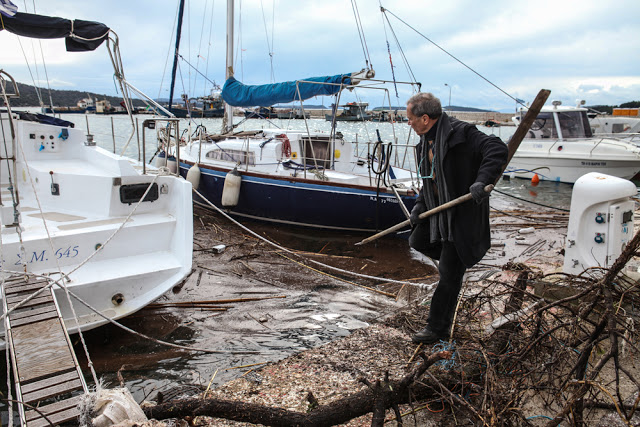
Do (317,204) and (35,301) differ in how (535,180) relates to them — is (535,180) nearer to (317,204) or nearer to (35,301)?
(317,204)

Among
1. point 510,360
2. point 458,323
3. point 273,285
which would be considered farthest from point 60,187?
point 510,360

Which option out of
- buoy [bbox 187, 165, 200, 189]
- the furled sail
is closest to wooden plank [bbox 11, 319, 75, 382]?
the furled sail

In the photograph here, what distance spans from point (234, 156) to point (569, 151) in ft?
43.8

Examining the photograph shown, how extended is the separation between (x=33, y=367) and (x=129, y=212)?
95.1 inches

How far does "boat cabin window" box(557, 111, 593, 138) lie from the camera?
17266 millimetres

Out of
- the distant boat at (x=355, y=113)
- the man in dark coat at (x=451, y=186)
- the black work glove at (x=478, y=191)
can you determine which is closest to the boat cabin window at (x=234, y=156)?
the distant boat at (x=355, y=113)

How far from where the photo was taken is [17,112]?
23.5ft

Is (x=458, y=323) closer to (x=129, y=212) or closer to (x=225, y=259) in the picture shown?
(x=129, y=212)

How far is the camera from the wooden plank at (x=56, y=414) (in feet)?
7.96

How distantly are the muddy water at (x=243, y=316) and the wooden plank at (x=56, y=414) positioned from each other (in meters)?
1.06

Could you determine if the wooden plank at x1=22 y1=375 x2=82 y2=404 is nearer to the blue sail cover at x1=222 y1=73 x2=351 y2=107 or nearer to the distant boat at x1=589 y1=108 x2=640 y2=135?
the blue sail cover at x1=222 y1=73 x2=351 y2=107

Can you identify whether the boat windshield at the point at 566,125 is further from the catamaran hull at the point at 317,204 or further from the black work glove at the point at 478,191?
the black work glove at the point at 478,191

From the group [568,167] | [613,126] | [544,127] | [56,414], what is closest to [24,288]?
[56,414]

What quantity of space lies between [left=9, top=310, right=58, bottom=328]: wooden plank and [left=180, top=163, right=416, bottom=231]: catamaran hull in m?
6.11
